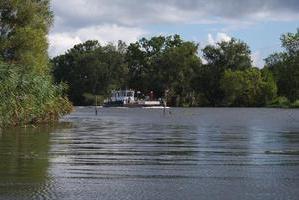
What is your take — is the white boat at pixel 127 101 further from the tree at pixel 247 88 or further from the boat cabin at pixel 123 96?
the tree at pixel 247 88

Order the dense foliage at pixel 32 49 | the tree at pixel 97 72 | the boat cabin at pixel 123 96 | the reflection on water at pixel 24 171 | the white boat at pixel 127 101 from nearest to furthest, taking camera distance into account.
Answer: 1. the reflection on water at pixel 24 171
2. the dense foliage at pixel 32 49
3. the white boat at pixel 127 101
4. the boat cabin at pixel 123 96
5. the tree at pixel 97 72

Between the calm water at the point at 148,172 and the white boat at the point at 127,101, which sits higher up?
the white boat at the point at 127,101

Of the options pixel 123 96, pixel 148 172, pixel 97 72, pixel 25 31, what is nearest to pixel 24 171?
pixel 148 172

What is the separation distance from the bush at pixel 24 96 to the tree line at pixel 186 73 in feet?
325

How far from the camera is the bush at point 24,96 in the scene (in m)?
33.7

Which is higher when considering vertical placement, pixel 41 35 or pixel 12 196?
pixel 41 35

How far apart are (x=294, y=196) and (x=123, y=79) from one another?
5490 inches

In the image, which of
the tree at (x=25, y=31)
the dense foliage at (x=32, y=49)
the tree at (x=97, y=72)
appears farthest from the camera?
the tree at (x=97, y=72)

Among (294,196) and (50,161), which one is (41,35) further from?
(294,196)

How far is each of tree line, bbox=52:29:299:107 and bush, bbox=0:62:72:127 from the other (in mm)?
98955

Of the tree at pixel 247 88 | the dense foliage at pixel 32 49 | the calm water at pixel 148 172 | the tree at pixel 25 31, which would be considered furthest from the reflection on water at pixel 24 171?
the tree at pixel 247 88

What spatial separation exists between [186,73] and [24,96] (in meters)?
112

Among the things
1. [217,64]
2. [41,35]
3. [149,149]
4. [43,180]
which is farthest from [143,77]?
[43,180]

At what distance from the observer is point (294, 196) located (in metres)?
12.4
